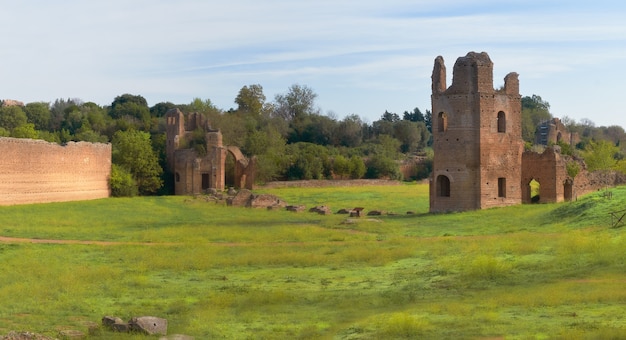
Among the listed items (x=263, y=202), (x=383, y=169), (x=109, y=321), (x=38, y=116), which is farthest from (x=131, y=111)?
(x=109, y=321)

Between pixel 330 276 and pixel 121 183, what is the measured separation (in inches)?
1187

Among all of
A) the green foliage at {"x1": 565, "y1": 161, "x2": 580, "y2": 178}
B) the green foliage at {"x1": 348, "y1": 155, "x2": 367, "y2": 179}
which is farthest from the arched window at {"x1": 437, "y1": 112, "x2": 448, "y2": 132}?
the green foliage at {"x1": 348, "y1": 155, "x2": 367, "y2": 179}

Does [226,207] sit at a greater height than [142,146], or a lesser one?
lesser

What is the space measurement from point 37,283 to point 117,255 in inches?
186

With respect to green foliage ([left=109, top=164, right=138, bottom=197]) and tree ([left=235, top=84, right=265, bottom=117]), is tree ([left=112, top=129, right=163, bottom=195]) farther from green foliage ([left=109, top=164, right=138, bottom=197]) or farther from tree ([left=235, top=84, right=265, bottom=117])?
tree ([left=235, top=84, right=265, bottom=117])

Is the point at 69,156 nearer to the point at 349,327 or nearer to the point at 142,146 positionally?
the point at 142,146

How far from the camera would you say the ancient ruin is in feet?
108

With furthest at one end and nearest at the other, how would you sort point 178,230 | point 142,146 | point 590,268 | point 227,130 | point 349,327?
point 227,130 → point 142,146 → point 178,230 → point 590,268 → point 349,327

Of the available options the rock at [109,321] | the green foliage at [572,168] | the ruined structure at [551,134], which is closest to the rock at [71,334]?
the rock at [109,321]

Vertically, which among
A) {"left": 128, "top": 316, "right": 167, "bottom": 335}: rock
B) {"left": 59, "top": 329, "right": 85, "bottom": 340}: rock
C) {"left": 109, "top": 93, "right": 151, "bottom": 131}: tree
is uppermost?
{"left": 109, "top": 93, "right": 151, "bottom": 131}: tree

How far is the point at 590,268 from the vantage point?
1507 cm

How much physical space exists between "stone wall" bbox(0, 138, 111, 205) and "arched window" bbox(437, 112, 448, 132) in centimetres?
1836

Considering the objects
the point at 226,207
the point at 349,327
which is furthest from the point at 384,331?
the point at 226,207

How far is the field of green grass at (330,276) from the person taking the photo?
1150 centimetres
